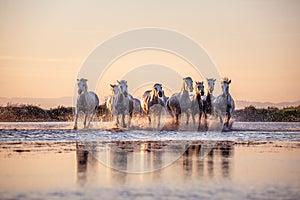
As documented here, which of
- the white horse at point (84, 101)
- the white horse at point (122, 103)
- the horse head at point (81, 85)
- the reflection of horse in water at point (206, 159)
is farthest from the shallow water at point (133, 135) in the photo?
the horse head at point (81, 85)

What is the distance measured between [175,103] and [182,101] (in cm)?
49

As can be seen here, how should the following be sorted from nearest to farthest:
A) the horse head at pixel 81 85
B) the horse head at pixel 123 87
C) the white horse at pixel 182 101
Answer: the white horse at pixel 182 101, the horse head at pixel 81 85, the horse head at pixel 123 87

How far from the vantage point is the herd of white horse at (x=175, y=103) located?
28656 millimetres

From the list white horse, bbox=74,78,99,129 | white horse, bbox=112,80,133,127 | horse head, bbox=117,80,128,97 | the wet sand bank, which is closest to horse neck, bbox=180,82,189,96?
white horse, bbox=112,80,133,127

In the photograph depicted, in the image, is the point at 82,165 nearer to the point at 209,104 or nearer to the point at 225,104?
the point at 225,104

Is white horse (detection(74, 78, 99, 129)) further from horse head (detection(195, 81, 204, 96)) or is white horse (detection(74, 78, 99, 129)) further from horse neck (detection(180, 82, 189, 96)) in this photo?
horse head (detection(195, 81, 204, 96))

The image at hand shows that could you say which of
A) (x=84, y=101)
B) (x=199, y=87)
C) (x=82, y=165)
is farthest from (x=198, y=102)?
(x=82, y=165)

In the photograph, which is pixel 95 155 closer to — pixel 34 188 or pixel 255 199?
pixel 34 188

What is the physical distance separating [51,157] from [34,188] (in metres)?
4.86

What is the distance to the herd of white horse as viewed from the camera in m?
28.7

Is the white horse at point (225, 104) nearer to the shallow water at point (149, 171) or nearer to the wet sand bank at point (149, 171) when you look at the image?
the shallow water at point (149, 171)

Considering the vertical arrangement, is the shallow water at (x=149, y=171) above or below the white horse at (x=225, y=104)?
below

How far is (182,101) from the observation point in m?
29.3

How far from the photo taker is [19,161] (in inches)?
543
